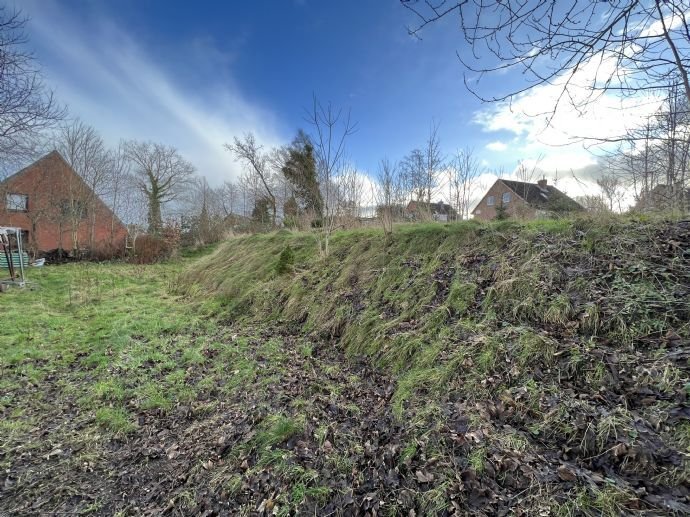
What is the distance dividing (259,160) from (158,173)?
7.68 m

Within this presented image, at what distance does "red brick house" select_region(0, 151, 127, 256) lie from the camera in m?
15.2

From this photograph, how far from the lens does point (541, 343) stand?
257 cm

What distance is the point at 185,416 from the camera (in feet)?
9.66

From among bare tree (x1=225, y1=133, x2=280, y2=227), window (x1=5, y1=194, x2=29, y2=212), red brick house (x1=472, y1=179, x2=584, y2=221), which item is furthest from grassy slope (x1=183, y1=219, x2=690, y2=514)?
window (x1=5, y1=194, x2=29, y2=212)

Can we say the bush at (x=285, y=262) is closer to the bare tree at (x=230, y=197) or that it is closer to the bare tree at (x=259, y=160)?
the bare tree at (x=259, y=160)

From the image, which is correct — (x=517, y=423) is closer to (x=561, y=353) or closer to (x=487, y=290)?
(x=561, y=353)

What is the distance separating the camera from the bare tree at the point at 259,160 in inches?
781

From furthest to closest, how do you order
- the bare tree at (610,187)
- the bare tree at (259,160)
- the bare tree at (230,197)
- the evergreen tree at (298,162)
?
1. the bare tree at (230,197)
2. the bare tree at (259,160)
3. the evergreen tree at (298,162)
4. the bare tree at (610,187)

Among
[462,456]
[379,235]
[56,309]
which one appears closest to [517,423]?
[462,456]

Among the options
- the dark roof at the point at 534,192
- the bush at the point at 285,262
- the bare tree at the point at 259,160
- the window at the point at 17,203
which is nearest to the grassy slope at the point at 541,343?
the bush at the point at 285,262

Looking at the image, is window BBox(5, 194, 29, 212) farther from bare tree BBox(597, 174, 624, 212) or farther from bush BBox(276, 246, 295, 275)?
bare tree BBox(597, 174, 624, 212)

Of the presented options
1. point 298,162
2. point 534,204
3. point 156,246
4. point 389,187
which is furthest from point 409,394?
point 298,162

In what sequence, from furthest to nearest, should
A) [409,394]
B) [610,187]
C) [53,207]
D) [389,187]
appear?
1. [53,207]
2. [389,187]
3. [610,187]
4. [409,394]

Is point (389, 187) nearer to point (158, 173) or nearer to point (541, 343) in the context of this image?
point (541, 343)
